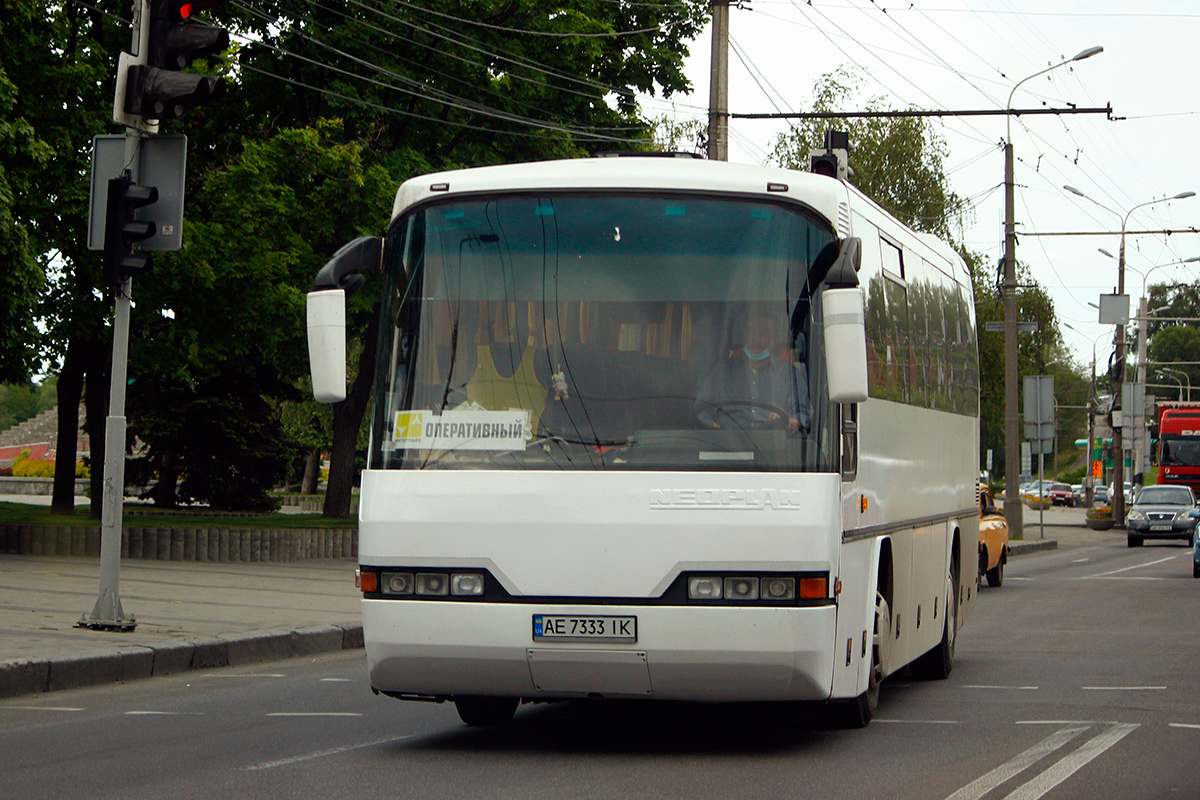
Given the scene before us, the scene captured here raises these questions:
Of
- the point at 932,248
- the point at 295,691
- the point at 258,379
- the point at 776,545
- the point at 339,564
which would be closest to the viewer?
the point at 776,545

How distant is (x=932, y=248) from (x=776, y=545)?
5681 millimetres

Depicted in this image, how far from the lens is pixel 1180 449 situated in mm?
59812

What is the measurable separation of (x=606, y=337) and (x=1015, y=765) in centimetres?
285

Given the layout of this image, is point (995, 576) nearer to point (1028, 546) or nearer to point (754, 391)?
point (1028, 546)

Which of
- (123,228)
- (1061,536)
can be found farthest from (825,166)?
(1061,536)

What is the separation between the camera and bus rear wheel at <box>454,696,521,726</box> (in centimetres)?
932

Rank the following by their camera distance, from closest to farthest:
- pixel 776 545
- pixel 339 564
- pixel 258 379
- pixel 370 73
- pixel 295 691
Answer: pixel 776 545 → pixel 295 691 → pixel 339 564 → pixel 370 73 → pixel 258 379

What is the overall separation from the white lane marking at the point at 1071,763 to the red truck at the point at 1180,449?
52740 millimetres

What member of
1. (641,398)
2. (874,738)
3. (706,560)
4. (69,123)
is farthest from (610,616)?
(69,123)

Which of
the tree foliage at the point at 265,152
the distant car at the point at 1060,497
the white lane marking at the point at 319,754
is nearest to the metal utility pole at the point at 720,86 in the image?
the tree foliage at the point at 265,152

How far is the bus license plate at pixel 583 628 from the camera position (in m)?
7.85

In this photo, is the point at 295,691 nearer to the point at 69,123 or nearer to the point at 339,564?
the point at 339,564

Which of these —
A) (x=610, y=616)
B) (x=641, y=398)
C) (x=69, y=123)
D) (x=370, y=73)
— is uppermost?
(x=370, y=73)

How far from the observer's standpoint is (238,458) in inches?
1383
